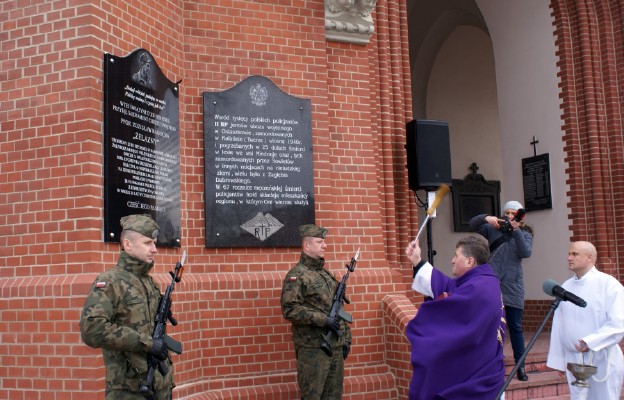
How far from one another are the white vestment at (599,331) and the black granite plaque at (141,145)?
3553 mm

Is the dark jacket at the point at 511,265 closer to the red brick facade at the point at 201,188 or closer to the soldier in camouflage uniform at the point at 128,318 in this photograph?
the red brick facade at the point at 201,188

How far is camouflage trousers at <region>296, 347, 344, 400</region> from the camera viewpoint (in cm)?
613

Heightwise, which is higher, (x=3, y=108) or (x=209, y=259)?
(x=3, y=108)

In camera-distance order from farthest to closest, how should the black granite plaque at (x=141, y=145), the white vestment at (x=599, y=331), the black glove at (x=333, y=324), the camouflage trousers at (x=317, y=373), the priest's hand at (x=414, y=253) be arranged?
the camouflage trousers at (x=317, y=373) < the black glove at (x=333, y=324) < the black granite plaque at (x=141, y=145) < the white vestment at (x=599, y=331) < the priest's hand at (x=414, y=253)

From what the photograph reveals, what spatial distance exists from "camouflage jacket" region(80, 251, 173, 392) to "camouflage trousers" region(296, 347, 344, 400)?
6.11 ft

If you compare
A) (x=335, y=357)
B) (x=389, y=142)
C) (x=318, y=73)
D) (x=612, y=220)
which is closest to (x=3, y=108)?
(x=318, y=73)

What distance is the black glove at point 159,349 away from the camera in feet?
13.5

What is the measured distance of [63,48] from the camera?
229 inches

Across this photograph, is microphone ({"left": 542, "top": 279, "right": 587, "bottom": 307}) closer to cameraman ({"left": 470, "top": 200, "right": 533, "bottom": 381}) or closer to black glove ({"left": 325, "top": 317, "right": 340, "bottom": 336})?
black glove ({"left": 325, "top": 317, "right": 340, "bottom": 336})

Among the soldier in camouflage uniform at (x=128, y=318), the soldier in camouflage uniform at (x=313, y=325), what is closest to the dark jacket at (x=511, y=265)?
the soldier in camouflage uniform at (x=313, y=325)

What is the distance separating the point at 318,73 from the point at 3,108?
3118 mm

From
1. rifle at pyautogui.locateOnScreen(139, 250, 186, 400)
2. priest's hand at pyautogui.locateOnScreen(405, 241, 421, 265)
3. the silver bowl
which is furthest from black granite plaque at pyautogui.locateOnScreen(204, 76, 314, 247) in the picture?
the silver bowl

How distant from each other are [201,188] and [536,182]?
6.46m

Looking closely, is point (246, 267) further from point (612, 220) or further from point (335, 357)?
point (612, 220)
